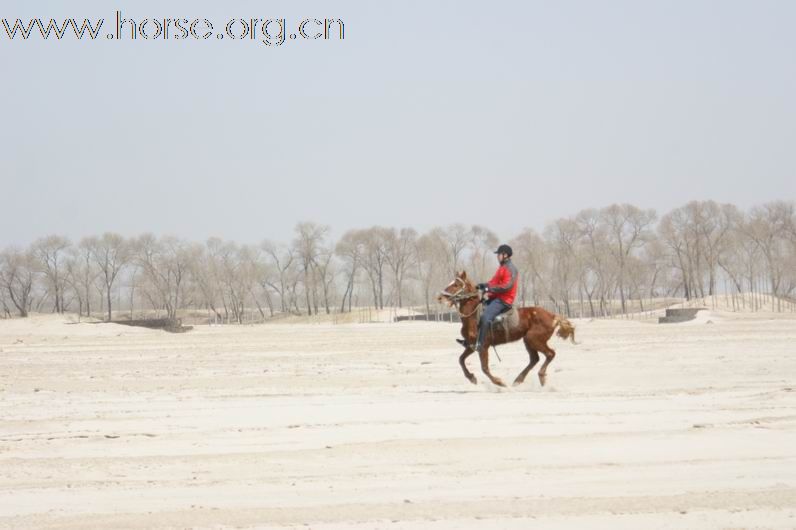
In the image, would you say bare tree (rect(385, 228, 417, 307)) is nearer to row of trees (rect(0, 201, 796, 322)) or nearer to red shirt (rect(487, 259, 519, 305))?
row of trees (rect(0, 201, 796, 322))

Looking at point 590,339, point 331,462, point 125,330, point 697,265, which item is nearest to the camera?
point 331,462

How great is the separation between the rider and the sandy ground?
1005mm

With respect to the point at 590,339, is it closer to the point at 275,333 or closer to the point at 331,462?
the point at 275,333

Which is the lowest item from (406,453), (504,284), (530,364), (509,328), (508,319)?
(406,453)

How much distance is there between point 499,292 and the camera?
14.0 m

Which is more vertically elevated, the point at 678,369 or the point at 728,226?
the point at 728,226

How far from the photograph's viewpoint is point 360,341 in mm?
30188

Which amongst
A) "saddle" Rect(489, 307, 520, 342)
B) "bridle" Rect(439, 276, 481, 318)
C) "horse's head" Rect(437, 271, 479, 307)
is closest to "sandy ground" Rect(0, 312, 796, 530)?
"saddle" Rect(489, 307, 520, 342)

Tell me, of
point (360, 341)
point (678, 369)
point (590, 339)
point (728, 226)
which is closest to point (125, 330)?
point (360, 341)

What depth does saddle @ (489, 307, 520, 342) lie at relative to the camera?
1395cm

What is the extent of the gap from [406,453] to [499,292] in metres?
6.79

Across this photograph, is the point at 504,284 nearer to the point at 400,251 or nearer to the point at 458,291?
the point at 458,291

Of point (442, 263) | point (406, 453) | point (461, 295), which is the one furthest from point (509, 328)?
point (442, 263)

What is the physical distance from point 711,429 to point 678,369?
8.83m
